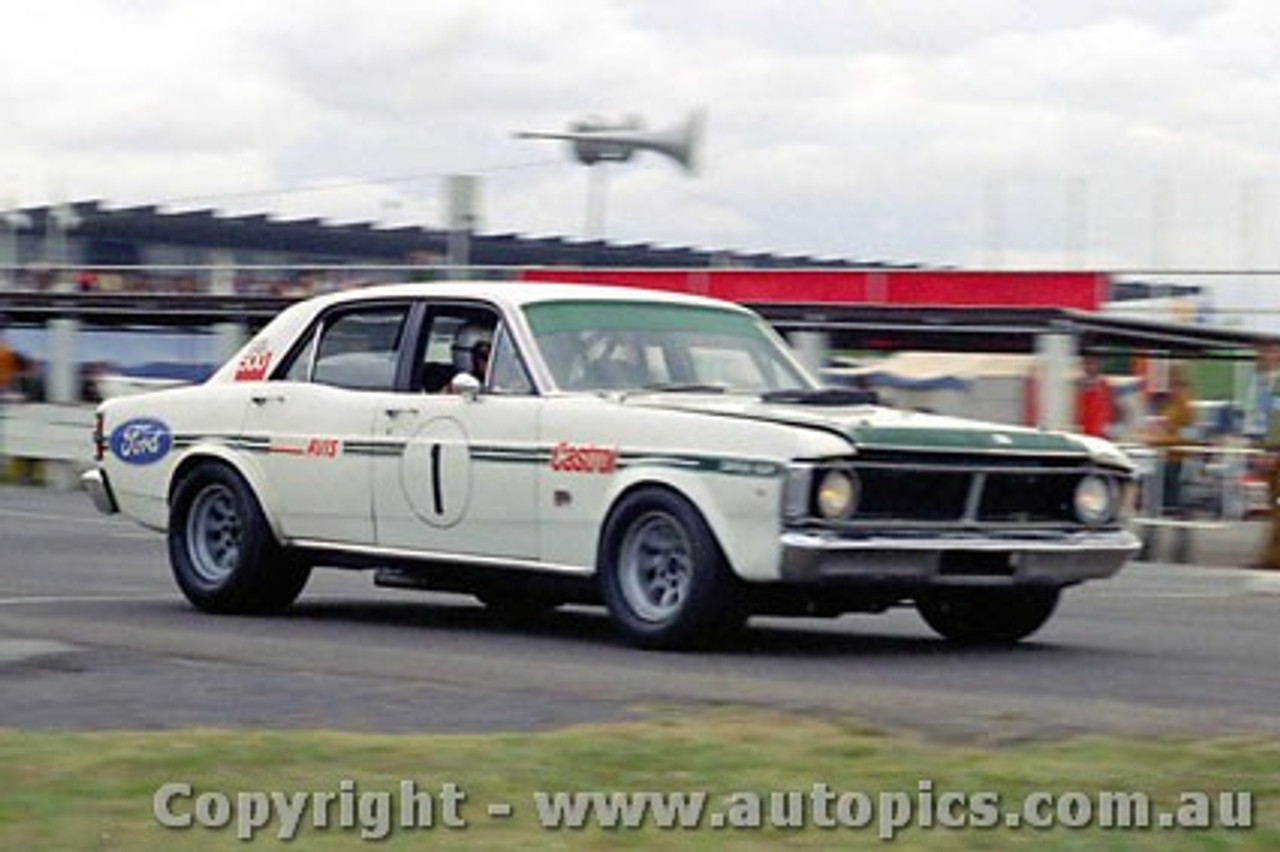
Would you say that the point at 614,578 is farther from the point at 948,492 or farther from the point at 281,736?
the point at 281,736

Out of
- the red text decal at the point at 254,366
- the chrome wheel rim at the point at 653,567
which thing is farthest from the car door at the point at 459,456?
the red text decal at the point at 254,366

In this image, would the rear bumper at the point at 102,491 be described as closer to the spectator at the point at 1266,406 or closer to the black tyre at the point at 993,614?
the black tyre at the point at 993,614

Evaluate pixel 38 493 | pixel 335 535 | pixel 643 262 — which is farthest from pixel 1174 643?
pixel 643 262

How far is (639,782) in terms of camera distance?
6.88m

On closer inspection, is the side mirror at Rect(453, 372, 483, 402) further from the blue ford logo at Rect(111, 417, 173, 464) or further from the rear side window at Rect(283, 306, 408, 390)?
the blue ford logo at Rect(111, 417, 173, 464)

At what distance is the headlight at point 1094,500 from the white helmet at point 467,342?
272 centimetres

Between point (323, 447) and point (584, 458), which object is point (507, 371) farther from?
point (323, 447)

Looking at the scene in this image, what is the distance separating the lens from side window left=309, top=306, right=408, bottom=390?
40.1ft

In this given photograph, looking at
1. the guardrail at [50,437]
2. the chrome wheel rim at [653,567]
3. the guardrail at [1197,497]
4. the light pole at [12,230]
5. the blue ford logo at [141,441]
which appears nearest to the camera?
the chrome wheel rim at [653,567]

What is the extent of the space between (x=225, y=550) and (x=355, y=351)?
3.93 feet

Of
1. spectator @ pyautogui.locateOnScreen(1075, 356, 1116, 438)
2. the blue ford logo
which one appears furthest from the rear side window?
spectator @ pyautogui.locateOnScreen(1075, 356, 1116, 438)

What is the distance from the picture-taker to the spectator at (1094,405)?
24797 mm

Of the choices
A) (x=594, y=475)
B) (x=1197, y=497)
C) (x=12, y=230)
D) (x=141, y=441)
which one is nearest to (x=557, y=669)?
(x=594, y=475)

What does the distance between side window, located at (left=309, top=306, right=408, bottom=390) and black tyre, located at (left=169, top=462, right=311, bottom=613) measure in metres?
0.70
